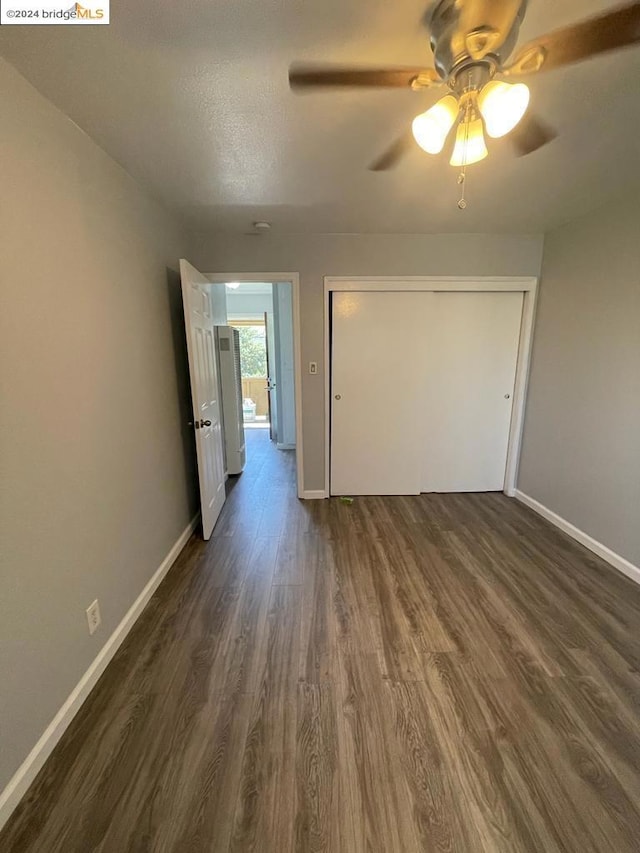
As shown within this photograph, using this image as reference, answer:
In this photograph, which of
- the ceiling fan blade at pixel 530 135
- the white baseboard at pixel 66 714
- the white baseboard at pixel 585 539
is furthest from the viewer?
the white baseboard at pixel 585 539

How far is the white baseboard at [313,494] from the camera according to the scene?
3287 mm

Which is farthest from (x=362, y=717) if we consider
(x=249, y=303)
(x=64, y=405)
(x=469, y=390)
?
(x=249, y=303)

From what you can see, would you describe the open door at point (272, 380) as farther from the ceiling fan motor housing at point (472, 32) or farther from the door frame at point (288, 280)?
the ceiling fan motor housing at point (472, 32)

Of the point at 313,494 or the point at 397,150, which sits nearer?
the point at 397,150

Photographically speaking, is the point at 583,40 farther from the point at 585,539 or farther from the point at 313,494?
the point at 313,494

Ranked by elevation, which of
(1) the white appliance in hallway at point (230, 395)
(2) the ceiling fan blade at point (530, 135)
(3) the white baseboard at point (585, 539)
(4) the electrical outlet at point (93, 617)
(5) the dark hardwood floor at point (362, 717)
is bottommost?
(5) the dark hardwood floor at point (362, 717)

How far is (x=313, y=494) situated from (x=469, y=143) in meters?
2.73

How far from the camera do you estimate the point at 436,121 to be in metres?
1.05

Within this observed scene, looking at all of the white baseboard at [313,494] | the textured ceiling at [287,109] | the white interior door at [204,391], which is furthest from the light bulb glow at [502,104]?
the white baseboard at [313,494]

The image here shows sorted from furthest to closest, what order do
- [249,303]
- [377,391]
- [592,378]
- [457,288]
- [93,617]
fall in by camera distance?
[249,303] → [377,391] → [457,288] → [592,378] → [93,617]

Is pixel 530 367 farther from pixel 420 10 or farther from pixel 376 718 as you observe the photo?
pixel 376 718

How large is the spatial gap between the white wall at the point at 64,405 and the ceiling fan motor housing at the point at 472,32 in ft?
4.35

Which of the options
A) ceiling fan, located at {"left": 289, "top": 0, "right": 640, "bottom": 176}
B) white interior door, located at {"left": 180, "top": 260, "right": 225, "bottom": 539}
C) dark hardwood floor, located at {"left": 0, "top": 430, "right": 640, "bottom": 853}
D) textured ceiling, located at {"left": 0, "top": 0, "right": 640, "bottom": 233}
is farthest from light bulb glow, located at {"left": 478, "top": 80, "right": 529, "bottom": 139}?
dark hardwood floor, located at {"left": 0, "top": 430, "right": 640, "bottom": 853}

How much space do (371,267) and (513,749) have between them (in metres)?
3.04
